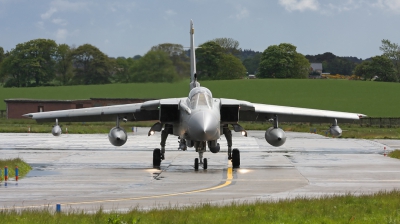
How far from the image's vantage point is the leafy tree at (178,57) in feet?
168

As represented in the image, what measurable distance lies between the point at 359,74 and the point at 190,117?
9375 centimetres

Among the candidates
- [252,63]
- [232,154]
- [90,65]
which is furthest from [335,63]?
[232,154]

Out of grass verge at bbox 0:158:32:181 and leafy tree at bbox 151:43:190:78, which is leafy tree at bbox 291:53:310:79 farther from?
grass verge at bbox 0:158:32:181

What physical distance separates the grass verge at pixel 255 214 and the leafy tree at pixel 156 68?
119ft

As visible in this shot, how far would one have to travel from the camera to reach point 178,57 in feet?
170

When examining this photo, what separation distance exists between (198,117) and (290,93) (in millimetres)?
64916

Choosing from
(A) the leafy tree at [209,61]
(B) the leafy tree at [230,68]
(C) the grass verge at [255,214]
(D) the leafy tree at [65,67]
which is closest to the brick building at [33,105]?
(D) the leafy tree at [65,67]

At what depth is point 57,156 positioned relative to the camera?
31.7 meters

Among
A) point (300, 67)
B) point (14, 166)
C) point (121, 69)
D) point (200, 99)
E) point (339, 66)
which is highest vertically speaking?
point (339, 66)

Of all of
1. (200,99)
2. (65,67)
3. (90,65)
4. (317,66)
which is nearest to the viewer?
(200,99)

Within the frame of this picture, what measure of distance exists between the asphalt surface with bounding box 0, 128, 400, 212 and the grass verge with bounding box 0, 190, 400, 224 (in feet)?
5.19

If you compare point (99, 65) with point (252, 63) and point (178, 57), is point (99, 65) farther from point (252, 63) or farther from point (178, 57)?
point (252, 63)

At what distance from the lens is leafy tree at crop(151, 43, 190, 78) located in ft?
168

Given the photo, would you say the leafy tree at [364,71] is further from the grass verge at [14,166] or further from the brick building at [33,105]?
the grass verge at [14,166]
